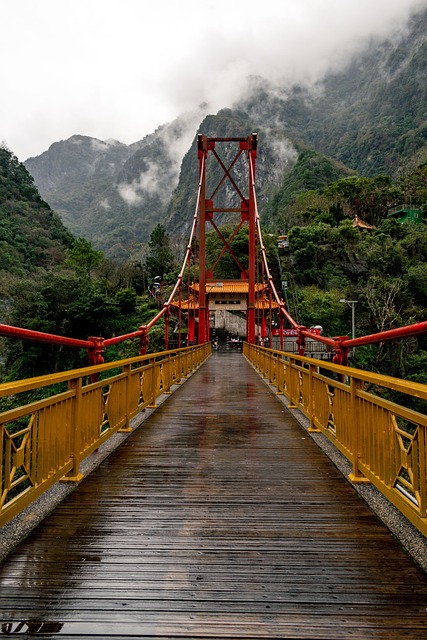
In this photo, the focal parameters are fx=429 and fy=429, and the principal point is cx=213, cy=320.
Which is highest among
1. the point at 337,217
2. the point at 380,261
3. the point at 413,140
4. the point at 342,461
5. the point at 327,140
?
the point at 327,140

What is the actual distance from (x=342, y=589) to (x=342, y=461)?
6.50 feet

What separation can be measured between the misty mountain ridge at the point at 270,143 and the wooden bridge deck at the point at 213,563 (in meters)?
77.4

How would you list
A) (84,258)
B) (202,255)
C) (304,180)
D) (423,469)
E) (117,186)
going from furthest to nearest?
(117,186)
(304,180)
(84,258)
(202,255)
(423,469)

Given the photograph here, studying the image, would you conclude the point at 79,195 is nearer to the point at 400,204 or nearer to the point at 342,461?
the point at 400,204

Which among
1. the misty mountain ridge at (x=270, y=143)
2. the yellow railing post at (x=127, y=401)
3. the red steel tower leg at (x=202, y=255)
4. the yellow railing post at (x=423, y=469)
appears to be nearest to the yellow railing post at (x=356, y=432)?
the yellow railing post at (x=423, y=469)

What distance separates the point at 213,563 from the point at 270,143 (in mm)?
129207

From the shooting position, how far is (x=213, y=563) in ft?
7.11

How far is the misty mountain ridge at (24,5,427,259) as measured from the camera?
3898 inches

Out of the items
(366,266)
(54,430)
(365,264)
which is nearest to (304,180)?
(365,264)

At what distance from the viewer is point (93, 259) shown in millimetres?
47969

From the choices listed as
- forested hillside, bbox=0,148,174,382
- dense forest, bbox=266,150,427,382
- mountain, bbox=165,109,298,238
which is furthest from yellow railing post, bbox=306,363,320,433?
mountain, bbox=165,109,298,238

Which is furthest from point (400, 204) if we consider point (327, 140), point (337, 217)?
point (327, 140)

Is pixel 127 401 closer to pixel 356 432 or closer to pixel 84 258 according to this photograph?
pixel 356 432

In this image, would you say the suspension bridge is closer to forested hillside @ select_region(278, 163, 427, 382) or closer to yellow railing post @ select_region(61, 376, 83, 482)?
yellow railing post @ select_region(61, 376, 83, 482)
